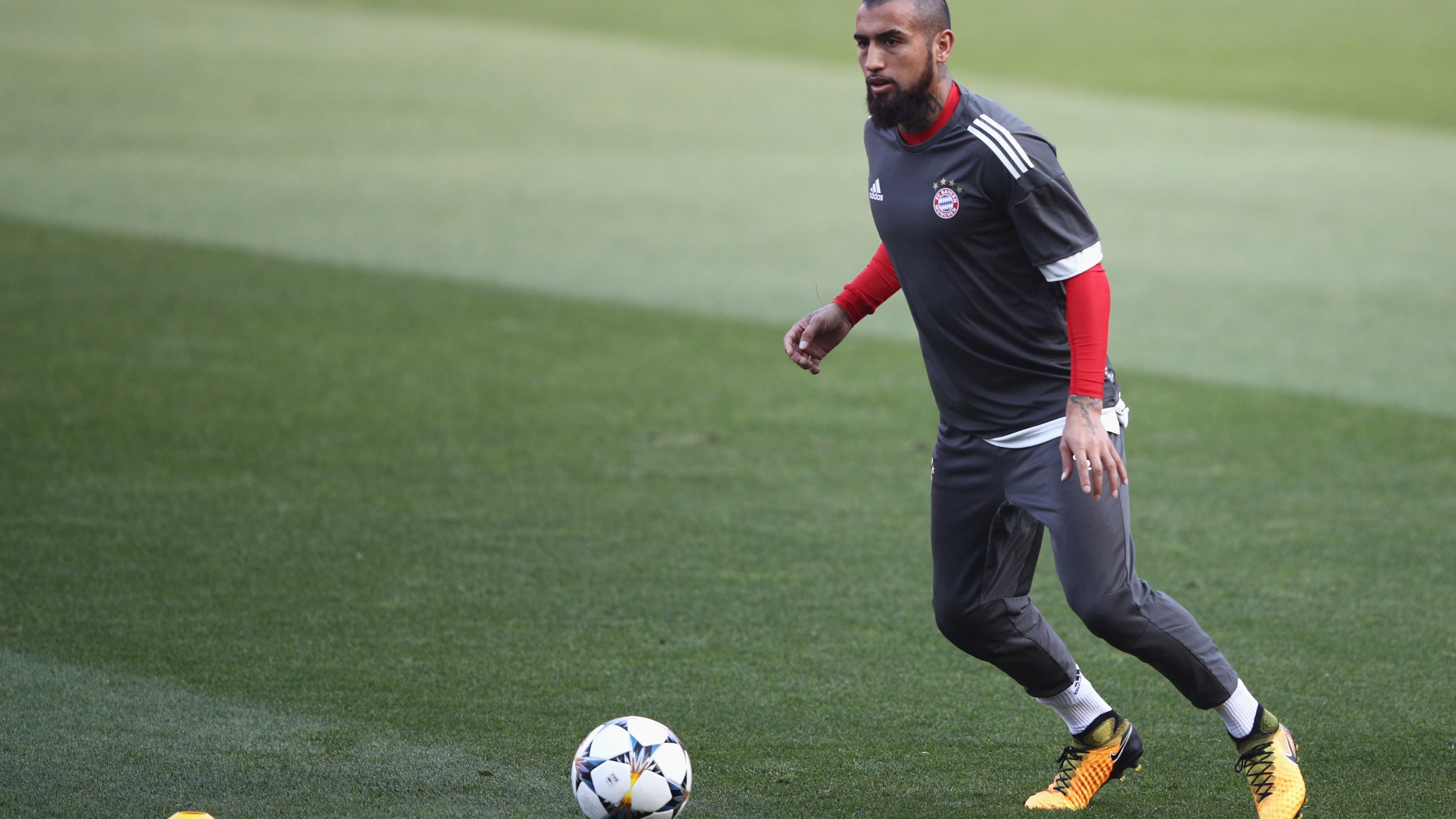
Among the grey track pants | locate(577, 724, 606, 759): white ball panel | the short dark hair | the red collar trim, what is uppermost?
the short dark hair

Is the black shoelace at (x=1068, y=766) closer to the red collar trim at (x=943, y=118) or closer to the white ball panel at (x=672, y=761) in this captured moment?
the white ball panel at (x=672, y=761)

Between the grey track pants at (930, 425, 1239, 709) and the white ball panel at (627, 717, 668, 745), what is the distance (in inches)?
33.2

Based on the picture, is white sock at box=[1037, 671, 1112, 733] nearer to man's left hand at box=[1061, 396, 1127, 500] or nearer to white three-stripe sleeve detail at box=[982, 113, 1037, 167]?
man's left hand at box=[1061, 396, 1127, 500]

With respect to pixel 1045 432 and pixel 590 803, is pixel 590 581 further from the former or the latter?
pixel 1045 432

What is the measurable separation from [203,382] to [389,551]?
3.70 meters

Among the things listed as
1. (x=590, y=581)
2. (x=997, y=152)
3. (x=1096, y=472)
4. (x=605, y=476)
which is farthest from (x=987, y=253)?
(x=605, y=476)

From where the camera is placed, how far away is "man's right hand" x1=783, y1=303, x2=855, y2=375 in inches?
197

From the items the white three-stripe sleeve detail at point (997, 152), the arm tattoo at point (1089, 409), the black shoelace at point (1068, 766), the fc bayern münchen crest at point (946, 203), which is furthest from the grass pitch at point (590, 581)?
the white three-stripe sleeve detail at point (997, 152)

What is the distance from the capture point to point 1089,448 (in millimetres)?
4246

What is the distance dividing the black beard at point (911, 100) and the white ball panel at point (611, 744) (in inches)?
69.9

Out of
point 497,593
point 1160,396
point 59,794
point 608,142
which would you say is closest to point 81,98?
point 608,142

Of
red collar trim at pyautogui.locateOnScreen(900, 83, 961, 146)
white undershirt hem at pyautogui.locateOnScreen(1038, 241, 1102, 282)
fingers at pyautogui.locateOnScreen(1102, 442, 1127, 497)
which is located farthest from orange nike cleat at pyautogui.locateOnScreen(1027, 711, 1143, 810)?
red collar trim at pyautogui.locateOnScreen(900, 83, 961, 146)

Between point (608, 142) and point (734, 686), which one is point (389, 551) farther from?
→ point (608, 142)

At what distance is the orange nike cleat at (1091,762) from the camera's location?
4715 mm
